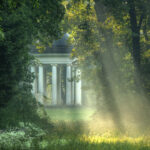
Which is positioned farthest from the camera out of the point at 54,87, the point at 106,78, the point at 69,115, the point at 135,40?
the point at 54,87

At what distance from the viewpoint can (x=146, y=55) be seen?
962 inches

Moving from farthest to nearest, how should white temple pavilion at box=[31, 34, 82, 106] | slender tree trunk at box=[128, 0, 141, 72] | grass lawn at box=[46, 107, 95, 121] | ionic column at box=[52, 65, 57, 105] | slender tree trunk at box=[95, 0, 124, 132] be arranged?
ionic column at box=[52, 65, 57, 105] < white temple pavilion at box=[31, 34, 82, 106] < grass lawn at box=[46, 107, 95, 121] < slender tree trunk at box=[128, 0, 141, 72] < slender tree trunk at box=[95, 0, 124, 132]

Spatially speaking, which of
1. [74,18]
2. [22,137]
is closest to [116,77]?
[74,18]

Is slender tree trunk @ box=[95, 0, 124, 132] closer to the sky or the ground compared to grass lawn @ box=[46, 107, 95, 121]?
closer to the sky

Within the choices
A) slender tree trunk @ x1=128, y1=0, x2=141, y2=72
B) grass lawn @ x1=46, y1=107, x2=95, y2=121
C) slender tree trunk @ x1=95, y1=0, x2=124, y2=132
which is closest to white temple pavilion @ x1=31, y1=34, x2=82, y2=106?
grass lawn @ x1=46, y1=107, x2=95, y2=121

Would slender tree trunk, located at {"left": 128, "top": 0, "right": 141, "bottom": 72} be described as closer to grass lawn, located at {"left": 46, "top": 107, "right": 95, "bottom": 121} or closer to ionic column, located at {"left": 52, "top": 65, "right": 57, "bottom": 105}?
grass lawn, located at {"left": 46, "top": 107, "right": 95, "bottom": 121}

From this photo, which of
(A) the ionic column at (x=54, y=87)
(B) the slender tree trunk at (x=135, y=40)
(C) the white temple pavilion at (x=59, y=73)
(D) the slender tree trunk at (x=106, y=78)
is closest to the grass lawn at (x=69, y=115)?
(D) the slender tree trunk at (x=106, y=78)

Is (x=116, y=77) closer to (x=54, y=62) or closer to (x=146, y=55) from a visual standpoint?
(x=146, y=55)

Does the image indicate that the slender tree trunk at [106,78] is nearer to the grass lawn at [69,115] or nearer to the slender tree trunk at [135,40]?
the slender tree trunk at [135,40]

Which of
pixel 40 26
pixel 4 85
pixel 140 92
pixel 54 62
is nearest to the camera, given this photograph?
pixel 4 85

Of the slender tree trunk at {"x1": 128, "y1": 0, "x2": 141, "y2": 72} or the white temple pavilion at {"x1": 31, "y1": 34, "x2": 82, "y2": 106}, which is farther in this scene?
the white temple pavilion at {"x1": 31, "y1": 34, "x2": 82, "y2": 106}

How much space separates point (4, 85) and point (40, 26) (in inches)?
213

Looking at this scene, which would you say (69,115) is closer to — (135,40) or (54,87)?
(135,40)

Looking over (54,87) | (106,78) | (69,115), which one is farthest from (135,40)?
(54,87)
